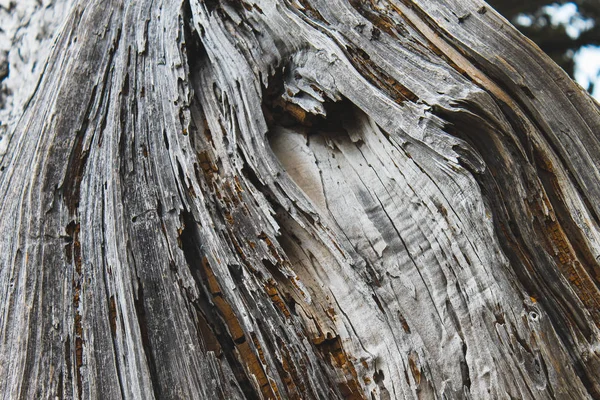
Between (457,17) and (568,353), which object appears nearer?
(568,353)

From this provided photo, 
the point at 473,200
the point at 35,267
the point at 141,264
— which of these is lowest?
the point at 35,267

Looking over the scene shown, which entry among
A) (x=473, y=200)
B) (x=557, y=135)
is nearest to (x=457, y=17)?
(x=557, y=135)

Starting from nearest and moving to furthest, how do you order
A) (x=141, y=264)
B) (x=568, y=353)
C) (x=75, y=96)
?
(x=568, y=353) < (x=141, y=264) < (x=75, y=96)

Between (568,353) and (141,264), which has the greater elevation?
Result: (568,353)

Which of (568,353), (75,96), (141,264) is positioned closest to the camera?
(568,353)

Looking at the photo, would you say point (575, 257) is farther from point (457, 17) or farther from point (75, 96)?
point (75, 96)

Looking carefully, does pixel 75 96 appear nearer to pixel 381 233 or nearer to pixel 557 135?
pixel 381 233

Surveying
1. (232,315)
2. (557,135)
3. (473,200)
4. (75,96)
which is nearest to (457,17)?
(557,135)
